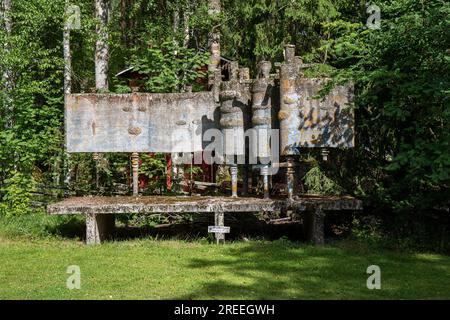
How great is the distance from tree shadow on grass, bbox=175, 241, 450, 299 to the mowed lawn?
0.5 inches

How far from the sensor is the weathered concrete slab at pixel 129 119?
1118 cm

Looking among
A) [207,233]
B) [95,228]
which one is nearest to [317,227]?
[207,233]

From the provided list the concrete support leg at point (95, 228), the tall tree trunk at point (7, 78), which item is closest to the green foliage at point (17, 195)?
the tall tree trunk at point (7, 78)

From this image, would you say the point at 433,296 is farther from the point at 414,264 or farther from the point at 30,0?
the point at 30,0

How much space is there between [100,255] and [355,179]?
5.61m

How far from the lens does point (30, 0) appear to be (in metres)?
15.5

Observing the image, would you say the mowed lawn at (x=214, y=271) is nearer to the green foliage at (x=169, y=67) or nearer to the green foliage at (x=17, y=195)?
the green foliage at (x=17, y=195)

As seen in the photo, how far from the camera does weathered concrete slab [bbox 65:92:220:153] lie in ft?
36.7

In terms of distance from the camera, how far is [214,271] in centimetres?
826

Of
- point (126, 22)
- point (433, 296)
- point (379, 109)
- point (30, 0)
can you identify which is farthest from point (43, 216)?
point (126, 22)

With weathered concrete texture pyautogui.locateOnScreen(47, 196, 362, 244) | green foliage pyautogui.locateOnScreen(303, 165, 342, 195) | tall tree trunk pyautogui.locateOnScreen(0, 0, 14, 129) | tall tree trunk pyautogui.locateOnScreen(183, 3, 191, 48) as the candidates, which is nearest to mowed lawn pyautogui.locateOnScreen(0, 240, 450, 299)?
weathered concrete texture pyautogui.locateOnScreen(47, 196, 362, 244)

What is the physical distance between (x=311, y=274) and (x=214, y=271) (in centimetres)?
132

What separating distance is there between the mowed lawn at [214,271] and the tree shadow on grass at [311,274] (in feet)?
0.04

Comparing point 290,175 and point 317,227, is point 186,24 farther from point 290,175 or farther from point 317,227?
point 317,227
